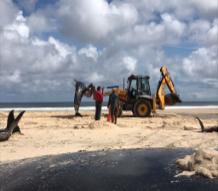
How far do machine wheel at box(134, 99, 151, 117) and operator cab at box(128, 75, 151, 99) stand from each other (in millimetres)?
456

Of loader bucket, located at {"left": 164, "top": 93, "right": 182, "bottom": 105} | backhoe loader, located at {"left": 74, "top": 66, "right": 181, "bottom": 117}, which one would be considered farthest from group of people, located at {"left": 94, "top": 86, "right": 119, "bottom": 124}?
loader bucket, located at {"left": 164, "top": 93, "right": 182, "bottom": 105}

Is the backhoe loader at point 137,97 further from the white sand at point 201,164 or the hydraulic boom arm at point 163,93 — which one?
the white sand at point 201,164

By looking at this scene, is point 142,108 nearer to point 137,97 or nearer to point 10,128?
point 137,97

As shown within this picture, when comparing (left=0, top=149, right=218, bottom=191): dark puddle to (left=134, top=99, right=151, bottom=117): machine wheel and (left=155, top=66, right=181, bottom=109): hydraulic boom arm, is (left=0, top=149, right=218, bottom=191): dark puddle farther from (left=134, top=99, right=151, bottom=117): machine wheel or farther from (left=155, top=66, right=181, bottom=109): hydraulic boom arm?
(left=155, top=66, right=181, bottom=109): hydraulic boom arm

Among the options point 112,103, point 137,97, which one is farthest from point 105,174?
point 137,97

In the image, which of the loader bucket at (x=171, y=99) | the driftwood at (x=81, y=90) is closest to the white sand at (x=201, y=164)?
the driftwood at (x=81, y=90)

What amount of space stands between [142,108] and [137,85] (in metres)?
1.39

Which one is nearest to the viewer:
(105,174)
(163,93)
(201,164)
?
(201,164)

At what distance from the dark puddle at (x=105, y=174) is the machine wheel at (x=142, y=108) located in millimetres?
20385

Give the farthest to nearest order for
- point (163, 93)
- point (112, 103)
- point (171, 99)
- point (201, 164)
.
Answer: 1. point (163, 93)
2. point (171, 99)
3. point (112, 103)
4. point (201, 164)

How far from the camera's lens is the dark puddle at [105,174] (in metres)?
4.58

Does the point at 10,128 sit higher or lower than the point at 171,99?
lower

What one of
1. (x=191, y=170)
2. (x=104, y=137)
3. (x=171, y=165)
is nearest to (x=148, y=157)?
(x=171, y=165)

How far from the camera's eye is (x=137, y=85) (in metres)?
26.6
